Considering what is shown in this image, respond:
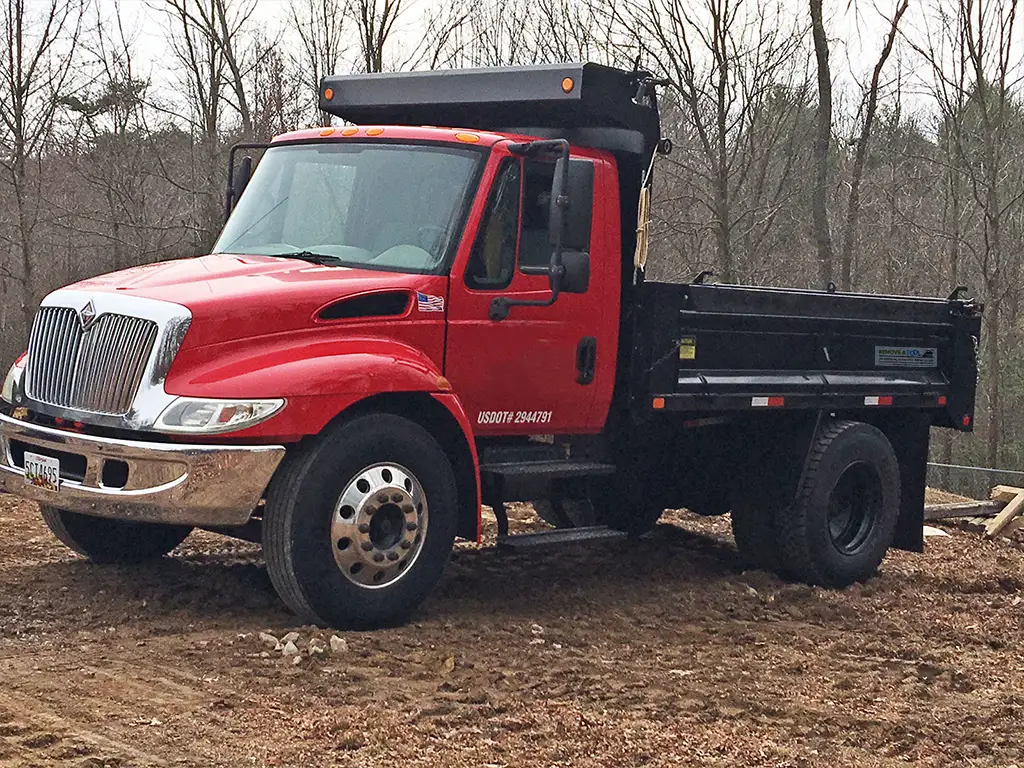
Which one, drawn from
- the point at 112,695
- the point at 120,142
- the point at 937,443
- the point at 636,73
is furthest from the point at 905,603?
the point at 937,443

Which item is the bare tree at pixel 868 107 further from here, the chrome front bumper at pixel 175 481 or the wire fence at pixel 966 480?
the chrome front bumper at pixel 175 481

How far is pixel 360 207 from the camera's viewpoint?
7.15m

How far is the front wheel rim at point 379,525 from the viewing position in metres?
6.39

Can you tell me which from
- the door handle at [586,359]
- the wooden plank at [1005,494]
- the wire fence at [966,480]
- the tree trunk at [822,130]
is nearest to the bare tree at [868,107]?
the tree trunk at [822,130]

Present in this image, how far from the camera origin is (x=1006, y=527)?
1161 cm

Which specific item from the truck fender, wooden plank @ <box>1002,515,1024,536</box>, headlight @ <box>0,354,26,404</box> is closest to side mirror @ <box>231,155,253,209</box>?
headlight @ <box>0,354,26,404</box>

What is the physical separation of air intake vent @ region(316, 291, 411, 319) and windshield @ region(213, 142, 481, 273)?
24 centimetres

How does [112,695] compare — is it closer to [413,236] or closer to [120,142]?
[413,236]

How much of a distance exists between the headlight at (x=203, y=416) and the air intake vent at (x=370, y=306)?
0.65 metres

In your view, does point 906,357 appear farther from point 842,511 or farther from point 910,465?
point 842,511

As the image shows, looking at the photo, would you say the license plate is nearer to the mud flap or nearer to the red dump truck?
the red dump truck

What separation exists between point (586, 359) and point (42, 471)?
9.42ft

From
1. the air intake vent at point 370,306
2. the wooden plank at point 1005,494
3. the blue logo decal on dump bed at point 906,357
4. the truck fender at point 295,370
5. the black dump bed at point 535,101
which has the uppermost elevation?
the black dump bed at point 535,101

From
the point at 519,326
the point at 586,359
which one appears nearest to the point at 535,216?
the point at 519,326
